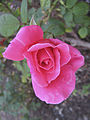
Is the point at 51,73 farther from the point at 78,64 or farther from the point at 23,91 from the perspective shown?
the point at 23,91

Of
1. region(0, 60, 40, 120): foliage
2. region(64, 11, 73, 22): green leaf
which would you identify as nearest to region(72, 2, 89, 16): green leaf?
region(64, 11, 73, 22): green leaf

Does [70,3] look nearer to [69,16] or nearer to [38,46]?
[69,16]

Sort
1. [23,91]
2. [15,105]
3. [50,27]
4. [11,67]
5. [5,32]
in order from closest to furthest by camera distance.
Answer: [5,32] < [50,27] < [15,105] < [23,91] < [11,67]

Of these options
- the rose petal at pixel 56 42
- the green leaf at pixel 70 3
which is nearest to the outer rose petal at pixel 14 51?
the rose petal at pixel 56 42

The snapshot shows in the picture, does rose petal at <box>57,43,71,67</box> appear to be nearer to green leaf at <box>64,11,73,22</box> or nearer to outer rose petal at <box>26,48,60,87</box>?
outer rose petal at <box>26,48,60,87</box>

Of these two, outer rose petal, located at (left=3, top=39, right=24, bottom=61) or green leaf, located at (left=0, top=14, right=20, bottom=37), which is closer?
outer rose petal, located at (left=3, top=39, right=24, bottom=61)

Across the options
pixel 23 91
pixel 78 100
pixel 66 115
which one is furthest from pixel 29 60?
pixel 66 115

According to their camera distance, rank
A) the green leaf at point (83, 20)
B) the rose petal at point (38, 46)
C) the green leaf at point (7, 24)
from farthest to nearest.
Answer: the green leaf at point (83, 20), the green leaf at point (7, 24), the rose petal at point (38, 46)

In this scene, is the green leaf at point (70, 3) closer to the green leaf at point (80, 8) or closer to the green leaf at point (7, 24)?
the green leaf at point (80, 8)

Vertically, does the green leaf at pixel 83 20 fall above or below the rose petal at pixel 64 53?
below
